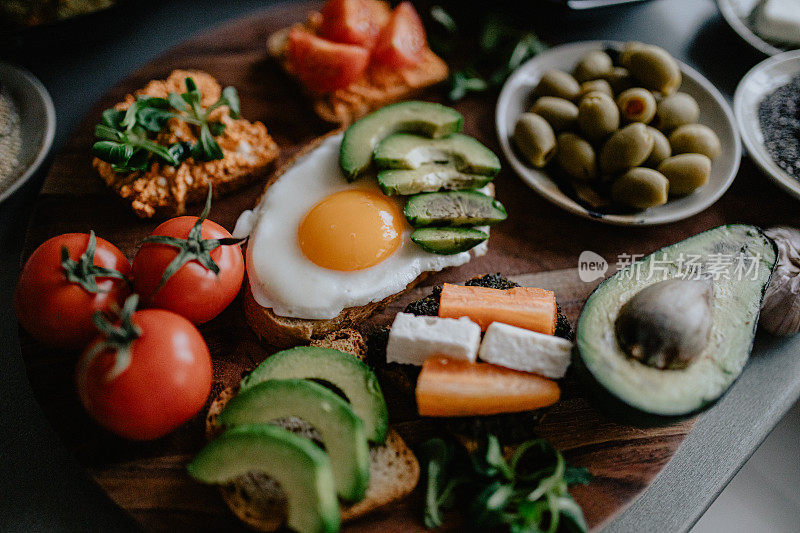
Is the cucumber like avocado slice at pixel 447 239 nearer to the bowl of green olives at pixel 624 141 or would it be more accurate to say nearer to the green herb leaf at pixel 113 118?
the bowl of green olives at pixel 624 141

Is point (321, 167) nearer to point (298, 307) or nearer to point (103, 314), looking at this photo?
point (298, 307)

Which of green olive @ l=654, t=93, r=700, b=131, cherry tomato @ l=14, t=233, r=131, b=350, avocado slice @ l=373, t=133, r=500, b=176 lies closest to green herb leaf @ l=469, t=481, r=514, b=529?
avocado slice @ l=373, t=133, r=500, b=176

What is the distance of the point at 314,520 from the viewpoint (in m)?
1.64

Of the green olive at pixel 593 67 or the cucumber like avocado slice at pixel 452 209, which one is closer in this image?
the cucumber like avocado slice at pixel 452 209

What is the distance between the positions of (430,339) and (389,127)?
3.80 feet

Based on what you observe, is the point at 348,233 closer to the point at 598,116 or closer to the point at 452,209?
the point at 452,209

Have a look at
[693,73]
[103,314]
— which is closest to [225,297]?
[103,314]

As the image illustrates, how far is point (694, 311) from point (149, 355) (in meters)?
1.95

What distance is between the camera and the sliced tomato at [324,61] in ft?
9.39

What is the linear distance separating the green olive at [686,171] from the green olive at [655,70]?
0.44 m

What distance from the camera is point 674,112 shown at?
275 centimetres

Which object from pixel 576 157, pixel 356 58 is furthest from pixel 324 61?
pixel 576 157

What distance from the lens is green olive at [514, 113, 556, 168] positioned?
8.98 feet

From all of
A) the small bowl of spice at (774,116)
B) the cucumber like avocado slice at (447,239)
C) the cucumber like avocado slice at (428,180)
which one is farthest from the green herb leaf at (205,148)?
the small bowl of spice at (774,116)
